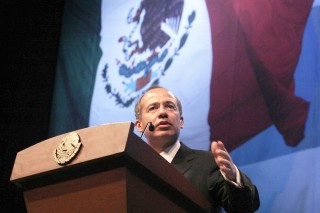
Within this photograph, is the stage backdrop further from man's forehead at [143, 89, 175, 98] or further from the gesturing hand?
the gesturing hand

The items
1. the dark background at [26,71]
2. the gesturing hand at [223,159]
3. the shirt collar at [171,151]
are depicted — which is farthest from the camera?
the dark background at [26,71]

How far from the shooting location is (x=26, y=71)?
4.24 meters

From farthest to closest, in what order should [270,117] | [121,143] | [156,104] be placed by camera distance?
[270,117], [156,104], [121,143]

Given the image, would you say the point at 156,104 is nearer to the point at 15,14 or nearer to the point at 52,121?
the point at 52,121

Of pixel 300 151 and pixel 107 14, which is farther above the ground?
pixel 300 151

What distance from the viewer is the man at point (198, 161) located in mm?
1475

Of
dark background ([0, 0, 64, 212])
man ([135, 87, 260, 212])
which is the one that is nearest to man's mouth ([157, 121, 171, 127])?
man ([135, 87, 260, 212])

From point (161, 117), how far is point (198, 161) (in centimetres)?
34

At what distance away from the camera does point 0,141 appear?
3986 millimetres

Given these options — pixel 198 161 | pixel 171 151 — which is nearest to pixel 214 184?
pixel 198 161

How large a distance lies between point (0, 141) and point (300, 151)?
2586 millimetres

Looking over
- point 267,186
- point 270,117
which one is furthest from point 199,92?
point 267,186

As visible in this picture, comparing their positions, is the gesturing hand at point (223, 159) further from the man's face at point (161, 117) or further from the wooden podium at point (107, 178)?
the man's face at point (161, 117)

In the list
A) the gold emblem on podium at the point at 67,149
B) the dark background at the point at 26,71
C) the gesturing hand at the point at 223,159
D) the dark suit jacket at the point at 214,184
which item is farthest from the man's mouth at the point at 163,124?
the dark background at the point at 26,71
